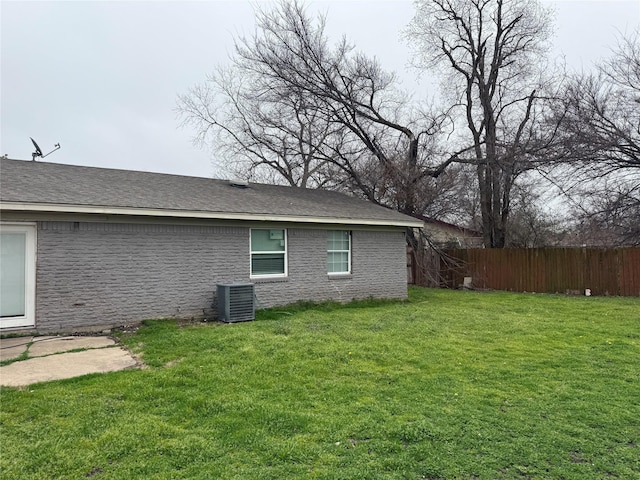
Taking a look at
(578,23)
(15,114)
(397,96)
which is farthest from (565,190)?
(15,114)

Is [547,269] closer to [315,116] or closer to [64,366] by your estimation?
[315,116]

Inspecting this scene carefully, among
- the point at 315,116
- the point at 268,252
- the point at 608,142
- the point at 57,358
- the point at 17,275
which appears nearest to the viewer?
the point at 57,358

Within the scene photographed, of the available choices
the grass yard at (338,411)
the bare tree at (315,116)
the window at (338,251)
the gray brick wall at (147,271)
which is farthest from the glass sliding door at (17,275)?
the bare tree at (315,116)

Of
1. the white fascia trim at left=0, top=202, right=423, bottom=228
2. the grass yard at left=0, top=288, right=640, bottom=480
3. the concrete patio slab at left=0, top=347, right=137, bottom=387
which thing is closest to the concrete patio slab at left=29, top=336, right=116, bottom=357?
the concrete patio slab at left=0, top=347, right=137, bottom=387

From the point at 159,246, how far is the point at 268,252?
2745 mm

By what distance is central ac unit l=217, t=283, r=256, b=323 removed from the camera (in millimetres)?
9070

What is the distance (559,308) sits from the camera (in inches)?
452

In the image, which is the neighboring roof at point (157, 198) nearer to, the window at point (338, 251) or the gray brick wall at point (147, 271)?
the gray brick wall at point (147, 271)

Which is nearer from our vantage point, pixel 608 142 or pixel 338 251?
pixel 338 251

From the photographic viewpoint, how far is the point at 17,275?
7422mm

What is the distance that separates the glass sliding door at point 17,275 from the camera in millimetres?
7312

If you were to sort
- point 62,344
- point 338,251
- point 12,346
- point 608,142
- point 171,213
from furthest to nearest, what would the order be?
point 608,142, point 338,251, point 171,213, point 62,344, point 12,346

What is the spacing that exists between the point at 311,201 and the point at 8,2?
8334mm

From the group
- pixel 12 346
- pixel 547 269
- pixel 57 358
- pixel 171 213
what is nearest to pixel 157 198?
pixel 171 213
